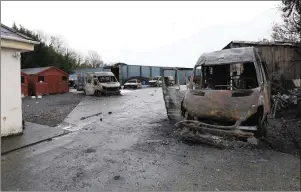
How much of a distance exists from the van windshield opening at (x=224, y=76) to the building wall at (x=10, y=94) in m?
5.27

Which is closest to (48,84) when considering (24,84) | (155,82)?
(24,84)

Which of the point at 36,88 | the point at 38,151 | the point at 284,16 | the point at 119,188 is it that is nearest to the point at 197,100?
the point at 119,188

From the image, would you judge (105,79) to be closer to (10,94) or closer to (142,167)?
(10,94)

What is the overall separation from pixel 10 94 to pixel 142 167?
4598mm

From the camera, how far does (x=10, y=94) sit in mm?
6855

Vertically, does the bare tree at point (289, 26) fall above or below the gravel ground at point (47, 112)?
above

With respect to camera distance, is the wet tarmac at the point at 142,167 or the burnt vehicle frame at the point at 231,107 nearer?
the wet tarmac at the point at 142,167

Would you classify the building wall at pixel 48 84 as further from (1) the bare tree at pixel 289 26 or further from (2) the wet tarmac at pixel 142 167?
(1) the bare tree at pixel 289 26

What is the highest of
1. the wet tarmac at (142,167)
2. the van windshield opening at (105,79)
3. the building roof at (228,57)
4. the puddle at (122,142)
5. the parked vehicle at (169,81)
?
the building roof at (228,57)

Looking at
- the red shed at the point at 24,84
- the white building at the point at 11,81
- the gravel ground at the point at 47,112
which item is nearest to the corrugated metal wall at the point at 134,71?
the red shed at the point at 24,84

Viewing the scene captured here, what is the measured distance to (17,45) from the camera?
6848 mm

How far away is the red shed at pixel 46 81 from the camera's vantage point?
908 inches

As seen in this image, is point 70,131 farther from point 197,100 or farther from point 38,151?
point 197,100

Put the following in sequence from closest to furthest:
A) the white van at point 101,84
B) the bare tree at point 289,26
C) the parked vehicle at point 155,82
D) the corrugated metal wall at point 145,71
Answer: the bare tree at point 289,26 → the white van at point 101,84 → the parked vehicle at point 155,82 → the corrugated metal wall at point 145,71
